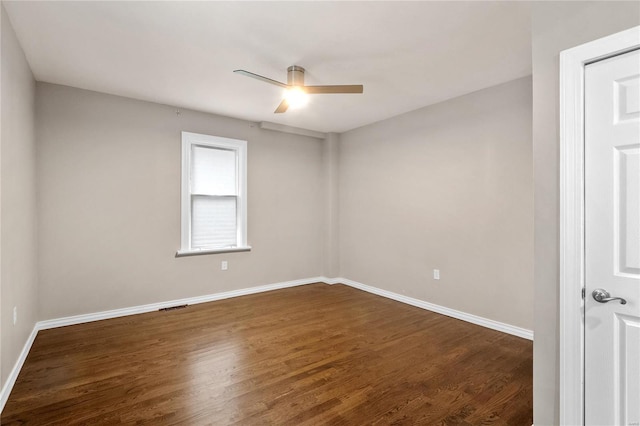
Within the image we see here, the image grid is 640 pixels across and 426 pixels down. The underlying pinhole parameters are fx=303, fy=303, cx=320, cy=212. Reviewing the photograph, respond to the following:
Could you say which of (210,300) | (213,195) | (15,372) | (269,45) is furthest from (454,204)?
(15,372)

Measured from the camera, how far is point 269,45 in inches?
99.3

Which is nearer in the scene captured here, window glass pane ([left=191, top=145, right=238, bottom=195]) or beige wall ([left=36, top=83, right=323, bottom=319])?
beige wall ([left=36, top=83, right=323, bottom=319])

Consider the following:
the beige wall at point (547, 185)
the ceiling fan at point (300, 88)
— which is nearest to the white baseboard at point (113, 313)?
the ceiling fan at point (300, 88)

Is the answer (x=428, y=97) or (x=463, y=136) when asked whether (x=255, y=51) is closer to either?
(x=428, y=97)

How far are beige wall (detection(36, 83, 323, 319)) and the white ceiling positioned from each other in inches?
14.3

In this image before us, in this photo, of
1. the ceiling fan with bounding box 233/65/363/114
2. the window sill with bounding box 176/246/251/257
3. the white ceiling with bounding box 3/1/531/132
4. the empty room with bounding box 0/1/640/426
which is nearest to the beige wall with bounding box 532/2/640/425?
the empty room with bounding box 0/1/640/426

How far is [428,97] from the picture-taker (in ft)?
12.2

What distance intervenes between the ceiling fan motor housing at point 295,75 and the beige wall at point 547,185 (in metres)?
1.84

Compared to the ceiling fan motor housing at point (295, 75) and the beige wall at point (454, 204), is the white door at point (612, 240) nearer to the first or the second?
the beige wall at point (454, 204)

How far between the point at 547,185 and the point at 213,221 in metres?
3.96

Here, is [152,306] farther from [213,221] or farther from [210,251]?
[213,221]

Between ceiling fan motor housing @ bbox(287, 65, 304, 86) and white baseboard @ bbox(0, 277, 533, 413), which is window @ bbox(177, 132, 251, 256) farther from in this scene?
ceiling fan motor housing @ bbox(287, 65, 304, 86)

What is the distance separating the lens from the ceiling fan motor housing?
9.35 ft

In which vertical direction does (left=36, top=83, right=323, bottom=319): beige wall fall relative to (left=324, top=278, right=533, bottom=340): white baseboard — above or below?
above
